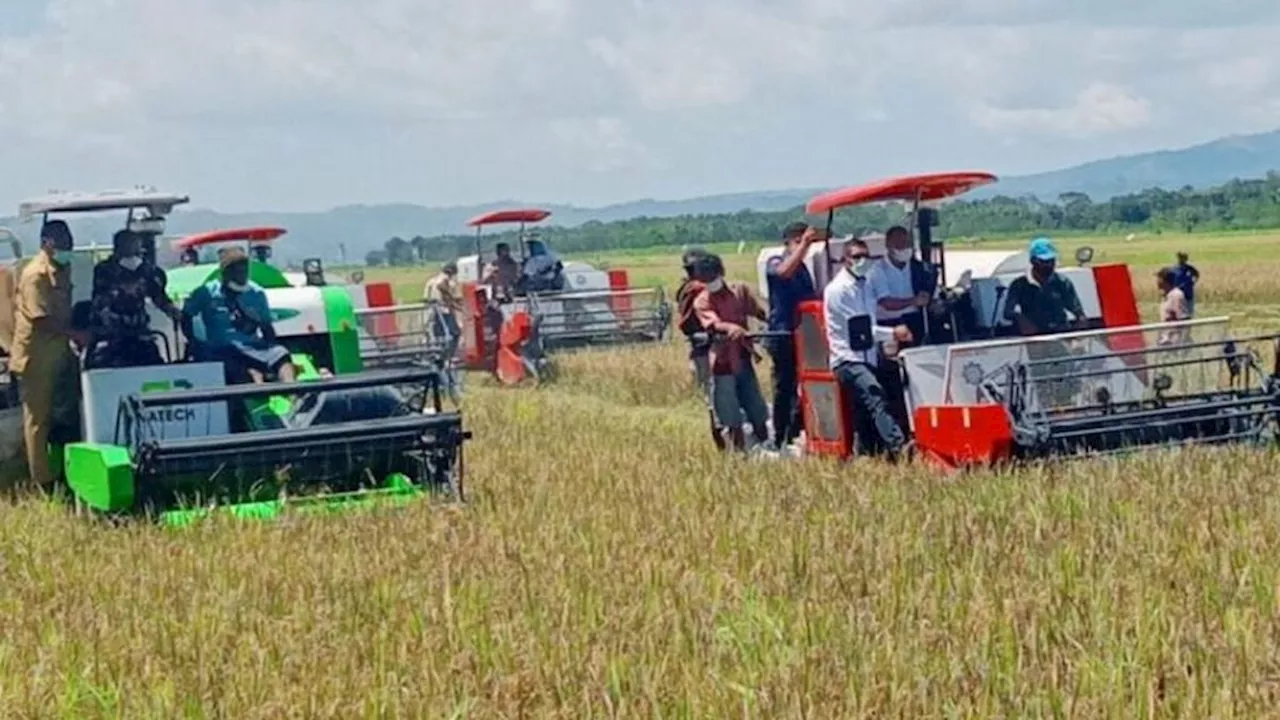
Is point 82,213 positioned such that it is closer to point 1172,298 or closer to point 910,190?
point 910,190

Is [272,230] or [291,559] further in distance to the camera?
[272,230]

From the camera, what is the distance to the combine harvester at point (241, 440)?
10352 mm

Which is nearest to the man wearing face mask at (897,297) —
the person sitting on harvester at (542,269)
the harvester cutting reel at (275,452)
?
the harvester cutting reel at (275,452)

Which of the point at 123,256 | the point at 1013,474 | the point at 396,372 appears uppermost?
the point at 123,256

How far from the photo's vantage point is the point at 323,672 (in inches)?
248

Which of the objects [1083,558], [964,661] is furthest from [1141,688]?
[1083,558]

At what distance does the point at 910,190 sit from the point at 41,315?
5.33 meters

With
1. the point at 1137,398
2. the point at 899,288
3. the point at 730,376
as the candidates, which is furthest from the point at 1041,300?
the point at 730,376

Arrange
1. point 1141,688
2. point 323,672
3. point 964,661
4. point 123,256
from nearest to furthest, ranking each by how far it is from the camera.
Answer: point 1141,688, point 964,661, point 323,672, point 123,256

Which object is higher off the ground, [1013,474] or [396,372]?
[396,372]

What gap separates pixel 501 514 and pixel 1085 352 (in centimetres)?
370

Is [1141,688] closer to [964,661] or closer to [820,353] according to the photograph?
[964,661]

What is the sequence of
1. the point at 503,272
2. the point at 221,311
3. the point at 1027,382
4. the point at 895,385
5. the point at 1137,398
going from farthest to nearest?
the point at 503,272 < the point at 895,385 < the point at 221,311 < the point at 1137,398 < the point at 1027,382

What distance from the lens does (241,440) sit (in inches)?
412
